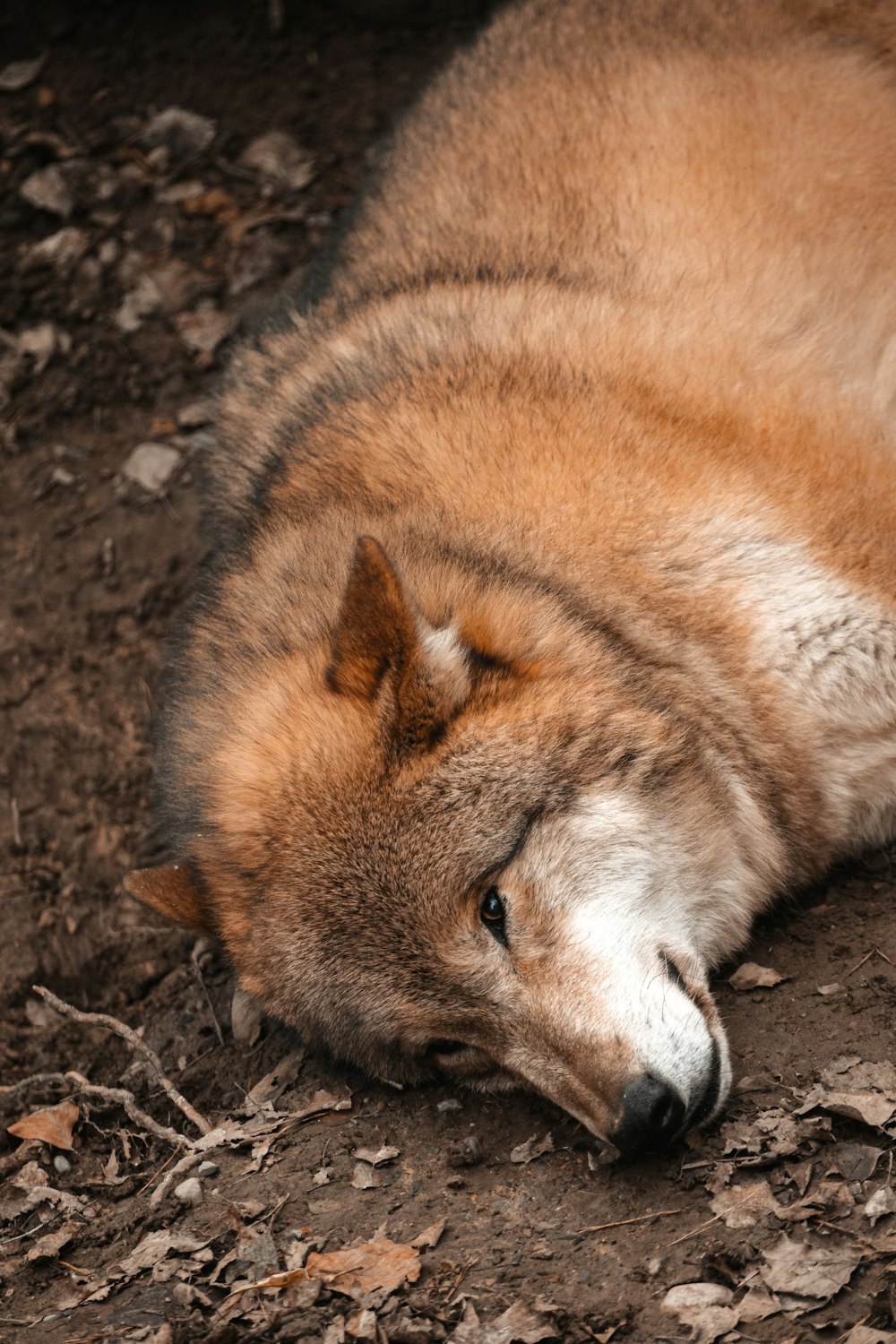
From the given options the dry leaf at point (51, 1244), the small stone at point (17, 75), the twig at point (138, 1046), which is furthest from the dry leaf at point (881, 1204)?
the small stone at point (17, 75)

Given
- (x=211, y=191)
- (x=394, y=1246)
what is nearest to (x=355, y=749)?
(x=394, y=1246)

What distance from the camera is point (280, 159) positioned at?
277 inches

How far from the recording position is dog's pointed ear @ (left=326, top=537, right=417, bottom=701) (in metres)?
3.13

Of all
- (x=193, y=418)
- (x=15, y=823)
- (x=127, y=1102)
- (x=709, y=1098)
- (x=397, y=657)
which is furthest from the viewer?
(x=193, y=418)

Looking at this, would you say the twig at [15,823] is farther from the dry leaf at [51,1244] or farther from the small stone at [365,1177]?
the small stone at [365,1177]

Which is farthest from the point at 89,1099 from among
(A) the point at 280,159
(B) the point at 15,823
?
(A) the point at 280,159

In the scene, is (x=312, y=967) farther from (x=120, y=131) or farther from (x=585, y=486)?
(x=120, y=131)

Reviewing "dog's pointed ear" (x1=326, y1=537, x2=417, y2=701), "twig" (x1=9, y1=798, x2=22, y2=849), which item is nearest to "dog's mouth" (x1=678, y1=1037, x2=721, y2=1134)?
"dog's pointed ear" (x1=326, y1=537, x2=417, y2=701)

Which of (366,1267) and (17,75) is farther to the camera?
(17,75)

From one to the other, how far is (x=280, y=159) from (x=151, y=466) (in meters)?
2.11

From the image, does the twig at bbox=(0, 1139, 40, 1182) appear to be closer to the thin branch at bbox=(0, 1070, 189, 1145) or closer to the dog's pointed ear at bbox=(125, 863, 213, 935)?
the thin branch at bbox=(0, 1070, 189, 1145)

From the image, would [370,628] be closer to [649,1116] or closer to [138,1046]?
[649,1116]

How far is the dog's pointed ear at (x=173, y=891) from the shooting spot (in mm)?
3758

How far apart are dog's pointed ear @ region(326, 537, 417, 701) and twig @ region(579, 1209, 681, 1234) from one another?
1477 mm
